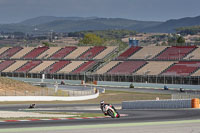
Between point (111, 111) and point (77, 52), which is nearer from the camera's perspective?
point (111, 111)

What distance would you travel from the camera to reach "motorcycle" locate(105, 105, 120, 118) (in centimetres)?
3126

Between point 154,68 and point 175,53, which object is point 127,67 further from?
point 175,53

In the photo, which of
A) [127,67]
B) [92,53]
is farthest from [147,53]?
[92,53]

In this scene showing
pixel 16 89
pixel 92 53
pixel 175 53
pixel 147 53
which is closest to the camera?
pixel 16 89

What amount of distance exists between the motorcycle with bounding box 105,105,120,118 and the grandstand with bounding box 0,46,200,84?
53272mm

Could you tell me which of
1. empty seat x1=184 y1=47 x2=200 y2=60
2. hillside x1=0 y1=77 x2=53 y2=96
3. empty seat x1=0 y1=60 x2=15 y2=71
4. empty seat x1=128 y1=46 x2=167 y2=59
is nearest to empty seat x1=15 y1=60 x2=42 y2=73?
empty seat x1=0 y1=60 x2=15 y2=71

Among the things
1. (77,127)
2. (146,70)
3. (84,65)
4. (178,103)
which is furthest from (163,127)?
(84,65)

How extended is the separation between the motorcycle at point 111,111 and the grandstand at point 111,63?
53.3 metres

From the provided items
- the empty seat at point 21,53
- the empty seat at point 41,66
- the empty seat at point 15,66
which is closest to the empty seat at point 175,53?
the empty seat at point 41,66

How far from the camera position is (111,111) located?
31.4m

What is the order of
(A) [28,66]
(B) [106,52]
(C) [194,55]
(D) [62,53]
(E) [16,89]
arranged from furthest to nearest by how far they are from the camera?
(D) [62,53] < (A) [28,66] < (B) [106,52] < (C) [194,55] < (E) [16,89]

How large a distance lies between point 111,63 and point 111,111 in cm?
7661

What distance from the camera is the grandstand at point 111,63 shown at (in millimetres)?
91438

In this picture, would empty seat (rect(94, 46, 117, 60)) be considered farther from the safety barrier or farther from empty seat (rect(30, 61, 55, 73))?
the safety barrier
